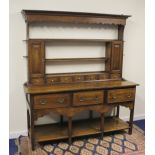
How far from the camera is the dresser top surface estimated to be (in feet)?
7.70

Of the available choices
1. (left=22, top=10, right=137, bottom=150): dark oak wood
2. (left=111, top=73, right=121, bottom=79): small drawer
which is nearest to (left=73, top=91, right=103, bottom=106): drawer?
(left=22, top=10, right=137, bottom=150): dark oak wood

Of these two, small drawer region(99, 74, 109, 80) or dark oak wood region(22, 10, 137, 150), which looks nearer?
dark oak wood region(22, 10, 137, 150)

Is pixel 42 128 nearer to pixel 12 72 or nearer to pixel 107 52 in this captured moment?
pixel 12 72

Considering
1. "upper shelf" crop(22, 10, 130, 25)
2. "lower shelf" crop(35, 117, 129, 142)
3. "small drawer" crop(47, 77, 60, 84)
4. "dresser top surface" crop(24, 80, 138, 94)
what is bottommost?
"lower shelf" crop(35, 117, 129, 142)

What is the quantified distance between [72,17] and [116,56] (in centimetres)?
85

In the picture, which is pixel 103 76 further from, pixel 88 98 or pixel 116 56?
pixel 88 98

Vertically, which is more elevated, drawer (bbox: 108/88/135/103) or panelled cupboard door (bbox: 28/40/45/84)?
panelled cupboard door (bbox: 28/40/45/84)

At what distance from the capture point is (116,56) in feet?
9.64

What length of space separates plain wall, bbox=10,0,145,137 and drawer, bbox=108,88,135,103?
56 centimetres

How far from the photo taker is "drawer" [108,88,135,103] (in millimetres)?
2618

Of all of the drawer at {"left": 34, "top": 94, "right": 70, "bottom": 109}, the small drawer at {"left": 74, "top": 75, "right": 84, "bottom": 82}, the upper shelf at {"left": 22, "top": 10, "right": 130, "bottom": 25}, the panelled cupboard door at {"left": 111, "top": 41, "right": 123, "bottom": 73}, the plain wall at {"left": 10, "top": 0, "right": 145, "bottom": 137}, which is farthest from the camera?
the panelled cupboard door at {"left": 111, "top": 41, "right": 123, "bottom": 73}

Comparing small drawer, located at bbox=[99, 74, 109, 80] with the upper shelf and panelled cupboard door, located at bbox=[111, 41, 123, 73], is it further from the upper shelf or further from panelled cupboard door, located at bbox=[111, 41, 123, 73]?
the upper shelf

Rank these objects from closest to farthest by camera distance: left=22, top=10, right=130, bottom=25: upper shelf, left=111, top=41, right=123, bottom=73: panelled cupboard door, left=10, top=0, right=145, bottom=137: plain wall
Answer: left=22, top=10, right=130, bottom=25: upper shelf, left=10, top=0, right=145, bottom=137: plain wall, left=111, top=41, right=123, bottom=73: panelled cupboard door

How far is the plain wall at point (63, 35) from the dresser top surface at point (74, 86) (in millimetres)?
242
